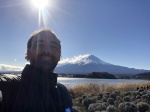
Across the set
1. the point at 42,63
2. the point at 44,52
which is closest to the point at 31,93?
the point at 42,63

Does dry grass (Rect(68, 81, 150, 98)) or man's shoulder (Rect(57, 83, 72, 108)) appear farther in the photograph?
dry grass (Rect(68, 81, 150, 98))

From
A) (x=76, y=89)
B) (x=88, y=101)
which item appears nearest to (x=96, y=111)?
(x=88, y=101)

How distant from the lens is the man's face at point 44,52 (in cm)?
312

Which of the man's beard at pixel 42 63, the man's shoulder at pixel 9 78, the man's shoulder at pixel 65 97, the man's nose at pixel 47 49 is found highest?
the man's nose at pixel 47 49

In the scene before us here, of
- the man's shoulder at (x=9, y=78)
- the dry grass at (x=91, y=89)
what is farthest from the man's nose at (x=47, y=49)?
the dry grass at (x=91, y=89)

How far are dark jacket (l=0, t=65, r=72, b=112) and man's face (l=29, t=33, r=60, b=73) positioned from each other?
0.10 metres

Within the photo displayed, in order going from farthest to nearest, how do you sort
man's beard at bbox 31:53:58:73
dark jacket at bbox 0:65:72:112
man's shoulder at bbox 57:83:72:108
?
man's shoulder at bbox 57:83:72:108 < man's beard at bbox 31:53:58:73 < dark jacket at bbox 0:65:72:112

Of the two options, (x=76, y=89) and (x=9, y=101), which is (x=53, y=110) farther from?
(x=76, y=89)

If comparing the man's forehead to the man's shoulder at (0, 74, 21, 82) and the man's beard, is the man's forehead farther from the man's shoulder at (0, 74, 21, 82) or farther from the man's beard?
the man's shoulder at (0, 74, 21, 82)

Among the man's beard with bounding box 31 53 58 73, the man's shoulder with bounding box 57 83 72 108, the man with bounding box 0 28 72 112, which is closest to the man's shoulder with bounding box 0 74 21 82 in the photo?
the man with bounding box 0 28 72 112

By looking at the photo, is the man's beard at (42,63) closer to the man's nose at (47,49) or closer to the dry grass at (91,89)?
the man's nose at (47,49)

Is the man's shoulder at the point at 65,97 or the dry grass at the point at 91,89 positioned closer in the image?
the man's shoulder at the point at 65,97

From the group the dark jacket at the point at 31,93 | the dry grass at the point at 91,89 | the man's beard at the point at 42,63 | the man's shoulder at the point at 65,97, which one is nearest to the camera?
the dark jacket at the point at 31,93

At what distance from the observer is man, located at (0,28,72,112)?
8.98 ft
